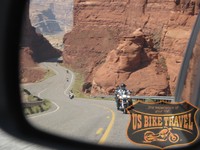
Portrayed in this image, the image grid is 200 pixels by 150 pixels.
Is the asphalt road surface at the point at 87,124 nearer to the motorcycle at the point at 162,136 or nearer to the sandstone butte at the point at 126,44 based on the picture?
the motorcycle at the point at 162,136

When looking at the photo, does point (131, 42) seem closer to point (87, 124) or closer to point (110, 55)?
point (110, 55)

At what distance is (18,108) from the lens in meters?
3.85

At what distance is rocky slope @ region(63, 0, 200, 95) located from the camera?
153ft

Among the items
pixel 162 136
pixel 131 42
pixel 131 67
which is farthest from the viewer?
pixel 131 42

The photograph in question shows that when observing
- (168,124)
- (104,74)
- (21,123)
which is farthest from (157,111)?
(104,74)

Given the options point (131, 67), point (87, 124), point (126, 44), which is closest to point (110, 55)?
point (126, 44)

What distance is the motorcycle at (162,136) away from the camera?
10.1 ft

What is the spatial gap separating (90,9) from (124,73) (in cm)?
4075

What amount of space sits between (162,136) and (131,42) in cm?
4713

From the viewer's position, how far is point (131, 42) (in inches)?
1965

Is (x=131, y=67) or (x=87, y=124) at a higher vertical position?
(x=87, y=124)

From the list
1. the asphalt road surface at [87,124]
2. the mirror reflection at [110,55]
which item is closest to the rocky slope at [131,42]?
the mirror reflection at [110,55]

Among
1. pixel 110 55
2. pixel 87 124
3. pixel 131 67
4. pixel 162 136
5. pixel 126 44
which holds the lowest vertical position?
pixel 131 67

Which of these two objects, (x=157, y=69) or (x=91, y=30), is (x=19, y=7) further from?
(x=91, y=30)
